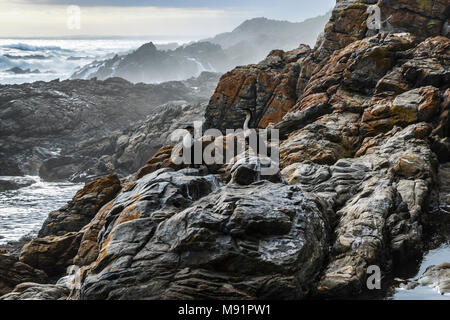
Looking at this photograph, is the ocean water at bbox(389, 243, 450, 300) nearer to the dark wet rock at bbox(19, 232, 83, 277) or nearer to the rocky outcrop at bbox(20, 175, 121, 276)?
the dark wet rock at bbox(19, 232, 83, 277)

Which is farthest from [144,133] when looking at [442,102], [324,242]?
[324,242]

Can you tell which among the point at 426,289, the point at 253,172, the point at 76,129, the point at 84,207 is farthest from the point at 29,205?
the point at 426,289

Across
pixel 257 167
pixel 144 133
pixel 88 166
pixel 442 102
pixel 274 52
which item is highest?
pixel 274 52

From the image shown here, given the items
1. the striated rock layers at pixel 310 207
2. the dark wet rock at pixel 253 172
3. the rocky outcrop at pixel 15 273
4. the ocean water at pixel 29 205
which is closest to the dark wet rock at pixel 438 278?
the striated rock layers at pixel 310 207

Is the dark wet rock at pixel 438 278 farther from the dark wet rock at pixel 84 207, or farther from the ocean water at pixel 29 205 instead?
the ocean water at pixel 29 205

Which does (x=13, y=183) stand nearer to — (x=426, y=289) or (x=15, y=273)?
(x=15, y=273)

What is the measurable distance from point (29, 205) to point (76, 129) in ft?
123

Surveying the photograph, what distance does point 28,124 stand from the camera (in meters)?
72.8

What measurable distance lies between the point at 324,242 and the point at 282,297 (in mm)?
2726

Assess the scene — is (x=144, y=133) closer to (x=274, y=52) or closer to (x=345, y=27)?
(x=274, y=52)

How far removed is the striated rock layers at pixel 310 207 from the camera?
9633mm

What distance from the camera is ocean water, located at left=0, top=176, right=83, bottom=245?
122ft

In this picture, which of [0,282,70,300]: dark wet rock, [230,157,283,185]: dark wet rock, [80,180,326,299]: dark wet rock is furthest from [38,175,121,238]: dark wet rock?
[80,180,326,299]: dark wet rock

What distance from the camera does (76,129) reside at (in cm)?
8044
